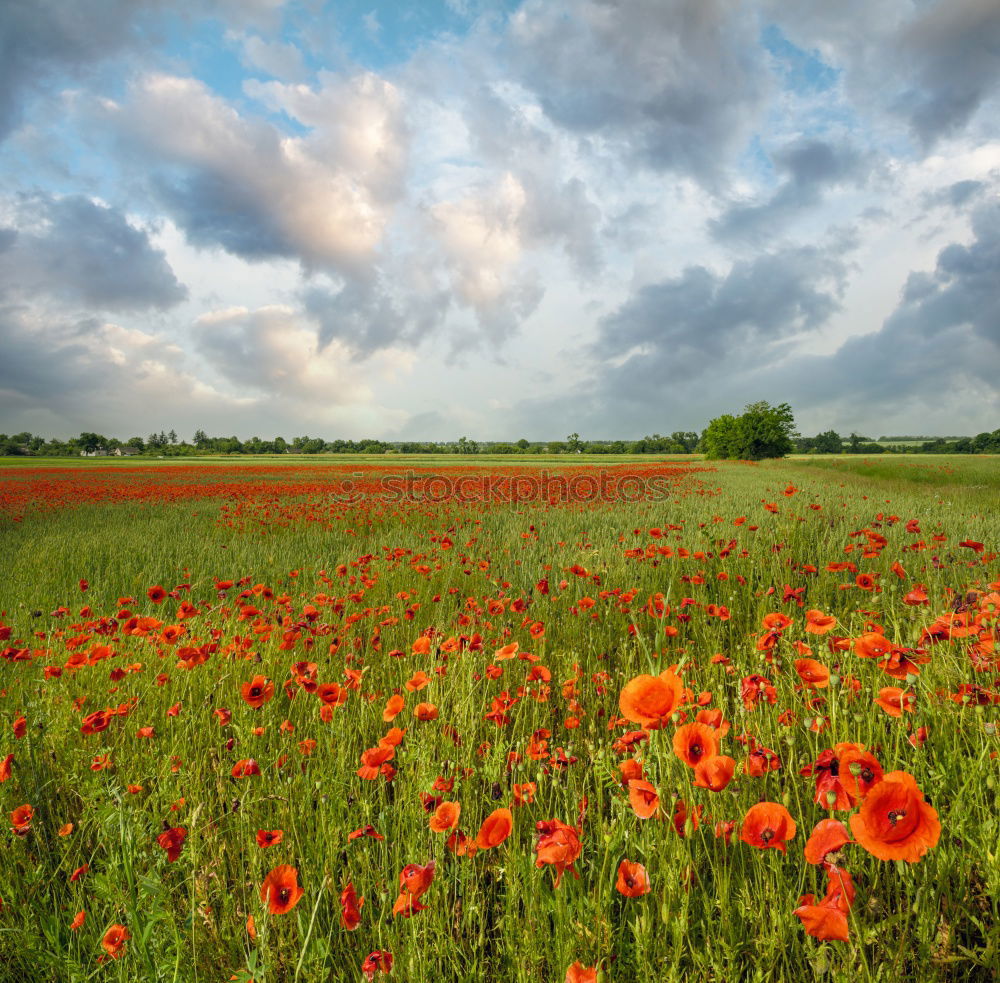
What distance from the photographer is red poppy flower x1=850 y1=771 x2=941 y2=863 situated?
849 millimetres

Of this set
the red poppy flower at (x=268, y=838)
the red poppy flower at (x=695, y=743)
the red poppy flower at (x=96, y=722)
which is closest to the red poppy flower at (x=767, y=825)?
the red poppy flower at (x=695, y=743)


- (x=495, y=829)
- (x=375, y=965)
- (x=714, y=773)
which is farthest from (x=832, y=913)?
(x=375, y=965)

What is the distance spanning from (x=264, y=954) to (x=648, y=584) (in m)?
4.36

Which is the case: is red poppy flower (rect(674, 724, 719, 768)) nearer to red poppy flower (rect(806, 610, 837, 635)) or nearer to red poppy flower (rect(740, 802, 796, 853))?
red poppy flower (rect(740, 802, 796, 853))

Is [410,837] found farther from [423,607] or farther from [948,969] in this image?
[423,607]

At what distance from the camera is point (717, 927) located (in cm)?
143

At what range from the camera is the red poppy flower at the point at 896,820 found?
0.85 m

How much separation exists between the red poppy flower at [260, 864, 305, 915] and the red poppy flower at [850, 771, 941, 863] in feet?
3.94

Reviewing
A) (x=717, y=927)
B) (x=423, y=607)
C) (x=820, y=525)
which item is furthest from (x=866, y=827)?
(x=820, y=525)

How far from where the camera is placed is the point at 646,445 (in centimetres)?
10644

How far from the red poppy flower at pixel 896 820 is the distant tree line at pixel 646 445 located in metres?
68.4

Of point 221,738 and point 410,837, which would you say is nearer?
point 410,837

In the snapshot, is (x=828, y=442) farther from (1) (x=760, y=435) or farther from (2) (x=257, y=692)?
(2) (x=257, y=692)

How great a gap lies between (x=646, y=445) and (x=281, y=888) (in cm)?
11061
